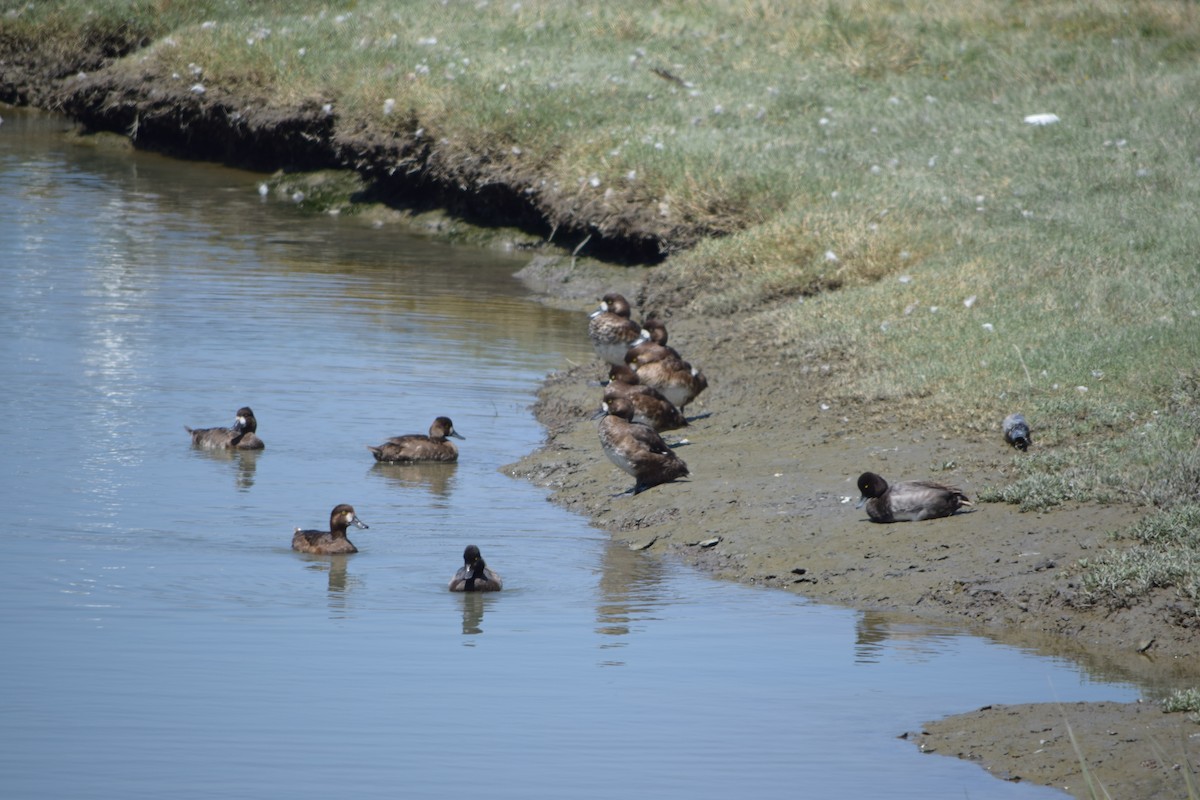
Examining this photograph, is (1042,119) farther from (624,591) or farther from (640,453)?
(624,591)

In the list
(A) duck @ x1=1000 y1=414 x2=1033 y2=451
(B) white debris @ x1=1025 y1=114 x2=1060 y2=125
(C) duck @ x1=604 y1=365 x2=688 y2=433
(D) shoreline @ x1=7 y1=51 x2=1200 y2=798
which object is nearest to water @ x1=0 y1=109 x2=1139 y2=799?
(D) shoreline @ x1=7 y1=51 x2=1200 y2=798

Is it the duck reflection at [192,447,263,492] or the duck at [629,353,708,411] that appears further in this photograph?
the duck at [629,353,708,411]

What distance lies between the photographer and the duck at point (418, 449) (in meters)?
12.8

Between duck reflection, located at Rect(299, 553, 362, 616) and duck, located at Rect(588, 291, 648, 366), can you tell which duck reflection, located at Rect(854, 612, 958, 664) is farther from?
duck, located at Rect(588, 291, 648, 366)

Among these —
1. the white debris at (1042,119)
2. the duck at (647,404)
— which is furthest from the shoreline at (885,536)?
the white debris at (1042,119)

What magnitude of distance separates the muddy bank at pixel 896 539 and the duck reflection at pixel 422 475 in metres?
0.57

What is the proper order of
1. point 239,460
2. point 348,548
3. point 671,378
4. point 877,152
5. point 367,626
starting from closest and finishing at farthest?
point 367,626, point 348,548, point 239,460, point 671,378, point 877,152

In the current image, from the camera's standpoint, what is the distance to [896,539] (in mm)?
10070

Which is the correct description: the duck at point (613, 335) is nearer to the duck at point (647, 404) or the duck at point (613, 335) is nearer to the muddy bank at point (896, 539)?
the muddy bank at point (896, 539)

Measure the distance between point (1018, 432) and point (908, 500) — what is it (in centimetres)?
129

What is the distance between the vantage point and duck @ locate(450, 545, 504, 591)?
9578 millimetres

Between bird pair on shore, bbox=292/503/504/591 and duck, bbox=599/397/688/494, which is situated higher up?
duck, bbox=599/397/688/494

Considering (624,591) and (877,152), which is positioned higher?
(877,152)

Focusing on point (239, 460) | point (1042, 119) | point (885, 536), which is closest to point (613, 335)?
point (239, 460)
